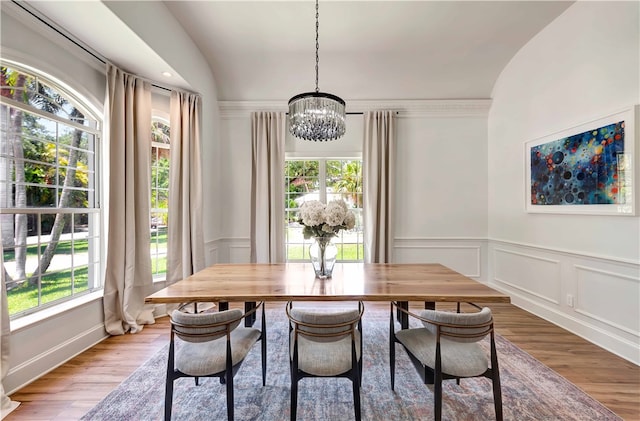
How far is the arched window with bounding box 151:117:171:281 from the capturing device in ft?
10.4

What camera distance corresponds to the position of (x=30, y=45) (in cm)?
194

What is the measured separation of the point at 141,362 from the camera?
85.2 inches

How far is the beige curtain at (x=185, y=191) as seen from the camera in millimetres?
3084

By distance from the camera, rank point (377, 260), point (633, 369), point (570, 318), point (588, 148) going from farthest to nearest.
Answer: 1. point (377, 260)
2. point (570, 318)
3. point (588, 148)
4. point (633, 369)

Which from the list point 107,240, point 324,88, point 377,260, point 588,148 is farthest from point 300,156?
point 588,148

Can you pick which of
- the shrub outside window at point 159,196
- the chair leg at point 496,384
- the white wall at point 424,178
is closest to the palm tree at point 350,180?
the white wall at point 424,178

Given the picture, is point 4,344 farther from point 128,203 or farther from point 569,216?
point 569,216

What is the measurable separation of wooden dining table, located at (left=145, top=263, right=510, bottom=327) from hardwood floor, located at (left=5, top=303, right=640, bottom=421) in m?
0.89

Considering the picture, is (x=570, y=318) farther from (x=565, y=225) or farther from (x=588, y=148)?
(x=588, y=148)

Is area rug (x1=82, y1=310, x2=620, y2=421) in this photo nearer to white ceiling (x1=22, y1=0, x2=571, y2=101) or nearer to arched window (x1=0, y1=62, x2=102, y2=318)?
arched window (x1=0, y1=62, x2=102, y2=318)

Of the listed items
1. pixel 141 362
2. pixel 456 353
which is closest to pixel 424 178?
pixel 456 353

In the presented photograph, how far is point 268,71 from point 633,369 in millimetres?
4656

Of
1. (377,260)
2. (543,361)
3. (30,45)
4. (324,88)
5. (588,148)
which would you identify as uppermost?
(324,88)

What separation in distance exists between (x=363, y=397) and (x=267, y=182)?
9.31 feet
